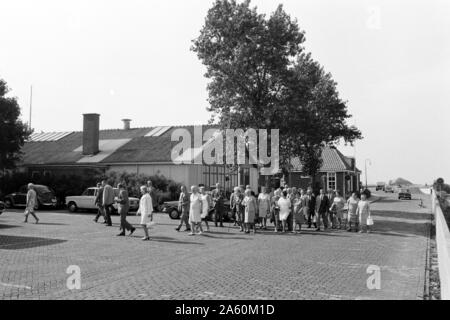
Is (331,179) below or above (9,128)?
below

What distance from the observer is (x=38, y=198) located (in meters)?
27.8

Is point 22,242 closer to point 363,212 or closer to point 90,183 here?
point 363,212

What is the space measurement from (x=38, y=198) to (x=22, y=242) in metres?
15.3

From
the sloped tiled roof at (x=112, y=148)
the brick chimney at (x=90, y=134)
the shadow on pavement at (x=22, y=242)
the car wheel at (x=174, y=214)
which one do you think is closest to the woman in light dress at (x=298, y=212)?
the car wheel at (x=174, y=214)

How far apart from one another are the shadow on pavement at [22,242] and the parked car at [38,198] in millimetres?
13687

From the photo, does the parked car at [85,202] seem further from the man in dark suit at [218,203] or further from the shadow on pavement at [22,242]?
the shadow on pavement at [22,242]

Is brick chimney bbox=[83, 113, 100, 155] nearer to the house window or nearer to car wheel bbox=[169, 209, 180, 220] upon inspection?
car wheel bbox=[169, 209, 180, 220]

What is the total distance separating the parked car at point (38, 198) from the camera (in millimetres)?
27891

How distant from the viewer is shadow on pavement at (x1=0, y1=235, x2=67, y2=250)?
1267 centimetres

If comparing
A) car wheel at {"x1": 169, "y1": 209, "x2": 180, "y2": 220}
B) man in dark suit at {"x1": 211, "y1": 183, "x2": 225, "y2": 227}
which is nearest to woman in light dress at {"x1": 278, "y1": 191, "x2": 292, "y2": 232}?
man in dark suit at {"x1": 211, "y1": 183, "x2": 225, "y2": 227}

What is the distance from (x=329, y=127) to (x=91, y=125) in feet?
65.3

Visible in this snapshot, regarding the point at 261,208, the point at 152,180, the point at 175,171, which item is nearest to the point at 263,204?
the point at 261,208

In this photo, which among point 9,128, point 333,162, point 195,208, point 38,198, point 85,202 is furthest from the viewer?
point 333,162
